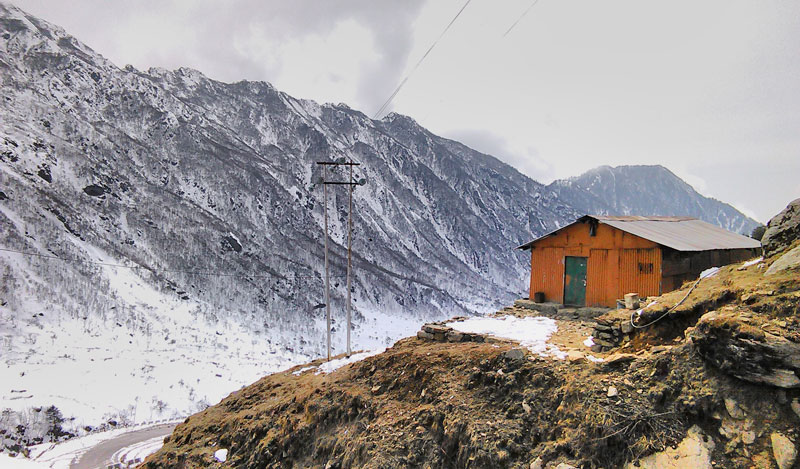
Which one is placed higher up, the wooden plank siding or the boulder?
the wooden plank siding

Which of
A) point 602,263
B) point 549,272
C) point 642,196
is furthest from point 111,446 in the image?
point 642,196

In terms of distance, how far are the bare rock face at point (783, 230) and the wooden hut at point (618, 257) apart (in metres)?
5.93

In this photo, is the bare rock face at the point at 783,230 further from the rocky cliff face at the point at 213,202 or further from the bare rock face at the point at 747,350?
the rocky cliff face at the point at 213,202

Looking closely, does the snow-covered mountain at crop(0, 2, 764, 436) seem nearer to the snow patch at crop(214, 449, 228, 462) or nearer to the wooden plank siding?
the snow patch at crop(214, 449, 228, 462)

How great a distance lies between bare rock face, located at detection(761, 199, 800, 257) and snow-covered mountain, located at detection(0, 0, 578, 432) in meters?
27.4

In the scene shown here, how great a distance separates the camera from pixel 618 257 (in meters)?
13.6

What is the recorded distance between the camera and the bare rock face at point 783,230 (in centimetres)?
648

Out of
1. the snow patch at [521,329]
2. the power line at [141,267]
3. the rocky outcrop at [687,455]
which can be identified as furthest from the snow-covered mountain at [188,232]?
the rocky outcrop at [687,455]

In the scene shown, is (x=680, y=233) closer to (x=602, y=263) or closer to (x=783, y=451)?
(x=602, y=263)

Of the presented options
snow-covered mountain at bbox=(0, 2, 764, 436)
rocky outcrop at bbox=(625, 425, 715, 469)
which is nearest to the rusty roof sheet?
rocky outcrop at bbox=(625, 425, 715, 469)

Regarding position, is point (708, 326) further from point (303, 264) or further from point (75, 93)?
point (75, 93)

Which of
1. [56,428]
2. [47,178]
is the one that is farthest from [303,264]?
[56,428]

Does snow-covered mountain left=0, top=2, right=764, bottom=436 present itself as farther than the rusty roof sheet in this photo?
Yes

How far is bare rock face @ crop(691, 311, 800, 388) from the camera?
4414 millimetres
